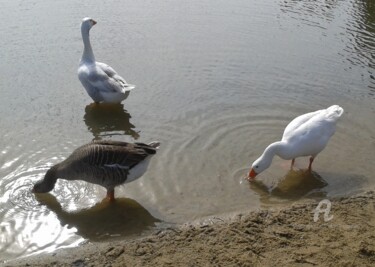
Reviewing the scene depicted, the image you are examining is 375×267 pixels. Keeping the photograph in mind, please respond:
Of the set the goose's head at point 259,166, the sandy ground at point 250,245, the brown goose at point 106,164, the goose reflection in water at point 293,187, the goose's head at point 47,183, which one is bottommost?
the goose reflection in water at point 293,187

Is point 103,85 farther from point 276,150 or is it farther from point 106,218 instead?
point 276,150

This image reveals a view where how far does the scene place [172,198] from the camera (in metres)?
6.20

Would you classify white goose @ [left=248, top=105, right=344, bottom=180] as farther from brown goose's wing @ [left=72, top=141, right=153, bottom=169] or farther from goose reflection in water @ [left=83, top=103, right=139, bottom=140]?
goose reflection in water @ [left=83, top=103, right=139, bottom=140]

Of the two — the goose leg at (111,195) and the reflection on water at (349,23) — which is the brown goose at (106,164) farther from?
the reflection on water at (349,23)

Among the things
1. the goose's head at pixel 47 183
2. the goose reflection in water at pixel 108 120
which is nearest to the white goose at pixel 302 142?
the goose reflection in water at pixel 108 120

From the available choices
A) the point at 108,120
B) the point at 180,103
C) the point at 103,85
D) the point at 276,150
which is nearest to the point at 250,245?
the point at 276,150

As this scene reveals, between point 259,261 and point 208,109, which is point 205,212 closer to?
point 259,261

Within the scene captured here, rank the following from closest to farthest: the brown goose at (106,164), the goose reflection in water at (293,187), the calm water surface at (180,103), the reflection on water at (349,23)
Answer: the brown goose at (106,164), the calm water surface at (180,103), the goose reflection in water at (293,187), the reflection on water at (349,23)

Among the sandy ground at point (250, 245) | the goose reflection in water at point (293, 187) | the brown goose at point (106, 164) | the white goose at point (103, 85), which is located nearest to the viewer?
the sandy ground at point (250, 245)

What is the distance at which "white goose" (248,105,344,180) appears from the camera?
21.8 ft

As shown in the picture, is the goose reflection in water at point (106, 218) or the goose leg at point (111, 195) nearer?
the goose reflection in water at point (106, 218)

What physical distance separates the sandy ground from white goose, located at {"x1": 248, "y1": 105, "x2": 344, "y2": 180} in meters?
1.00

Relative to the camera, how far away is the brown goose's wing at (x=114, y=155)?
584 centimetres

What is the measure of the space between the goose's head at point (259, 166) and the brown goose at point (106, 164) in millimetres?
1517
